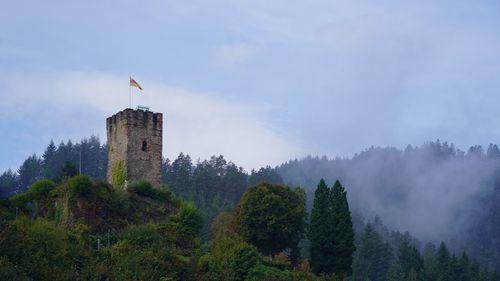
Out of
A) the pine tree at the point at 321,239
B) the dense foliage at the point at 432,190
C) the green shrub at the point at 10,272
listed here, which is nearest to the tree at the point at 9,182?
the dense foliage at the point at 432,190

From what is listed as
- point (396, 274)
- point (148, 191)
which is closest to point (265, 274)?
point (148, 191)

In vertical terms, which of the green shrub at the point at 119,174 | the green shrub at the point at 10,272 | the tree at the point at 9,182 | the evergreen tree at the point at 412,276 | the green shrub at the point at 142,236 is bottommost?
the green shrub at the point at 10,272

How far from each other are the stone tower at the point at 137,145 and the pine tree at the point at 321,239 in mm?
9329

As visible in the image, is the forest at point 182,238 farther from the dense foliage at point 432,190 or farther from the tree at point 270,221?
the dense foliage at point 432,190

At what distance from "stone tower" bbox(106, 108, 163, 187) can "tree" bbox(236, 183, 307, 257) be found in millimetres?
5564

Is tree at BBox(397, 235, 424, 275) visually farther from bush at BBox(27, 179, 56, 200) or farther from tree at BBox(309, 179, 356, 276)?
bush at BBox(27, 179, 56, 200)

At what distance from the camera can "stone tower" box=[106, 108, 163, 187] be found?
46.0 meters

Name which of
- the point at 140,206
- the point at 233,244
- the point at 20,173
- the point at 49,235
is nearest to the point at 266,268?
the point at 233,244

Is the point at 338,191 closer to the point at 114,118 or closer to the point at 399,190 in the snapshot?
the point at 114,118

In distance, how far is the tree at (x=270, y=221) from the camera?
45156 mm

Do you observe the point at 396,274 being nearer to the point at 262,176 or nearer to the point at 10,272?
the point at 262,176

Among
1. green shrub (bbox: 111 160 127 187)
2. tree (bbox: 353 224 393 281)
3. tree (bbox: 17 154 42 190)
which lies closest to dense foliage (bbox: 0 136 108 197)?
tree (bbox: 17 154 42 190)

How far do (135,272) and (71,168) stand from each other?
2793cm

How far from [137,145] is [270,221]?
29.1ft
